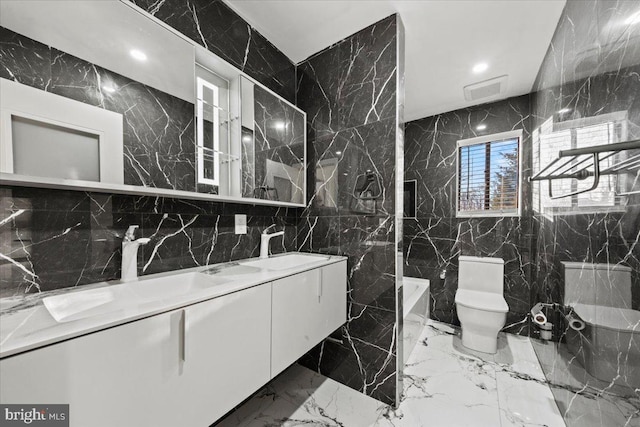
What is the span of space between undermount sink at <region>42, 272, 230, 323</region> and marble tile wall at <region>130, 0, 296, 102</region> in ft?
4.55

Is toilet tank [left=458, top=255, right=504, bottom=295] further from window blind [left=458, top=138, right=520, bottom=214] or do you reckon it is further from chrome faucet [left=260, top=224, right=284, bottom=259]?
chrome faucet [left=260, top=224, right=284, bottom=259]

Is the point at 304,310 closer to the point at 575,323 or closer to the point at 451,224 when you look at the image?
the point at 575,323

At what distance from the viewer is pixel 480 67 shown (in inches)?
85.7

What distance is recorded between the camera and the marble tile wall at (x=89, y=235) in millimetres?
874

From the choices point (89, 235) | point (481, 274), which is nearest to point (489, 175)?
point (481, 274)

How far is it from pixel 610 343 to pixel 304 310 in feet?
4.59

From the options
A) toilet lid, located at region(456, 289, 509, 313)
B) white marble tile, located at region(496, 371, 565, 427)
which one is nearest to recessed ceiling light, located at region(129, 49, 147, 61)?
white marble tile, located at region(496, 371, 565, 427)

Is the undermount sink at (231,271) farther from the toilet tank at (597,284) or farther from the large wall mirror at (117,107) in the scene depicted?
the toilet tank at (597,284)

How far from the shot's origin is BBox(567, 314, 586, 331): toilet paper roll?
50.2 inches

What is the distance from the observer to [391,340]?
1.63m

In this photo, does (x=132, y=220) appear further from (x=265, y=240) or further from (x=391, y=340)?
(x=391, y=340)

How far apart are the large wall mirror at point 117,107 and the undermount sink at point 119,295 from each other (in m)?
0.42

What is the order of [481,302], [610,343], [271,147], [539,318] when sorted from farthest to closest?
[481,302] < [539,318] < [271,147] < [610,343]

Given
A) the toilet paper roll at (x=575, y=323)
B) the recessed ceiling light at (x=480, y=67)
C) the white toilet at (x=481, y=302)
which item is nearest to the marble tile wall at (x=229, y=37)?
the recessed ceiling light at (x=480, y=67)
